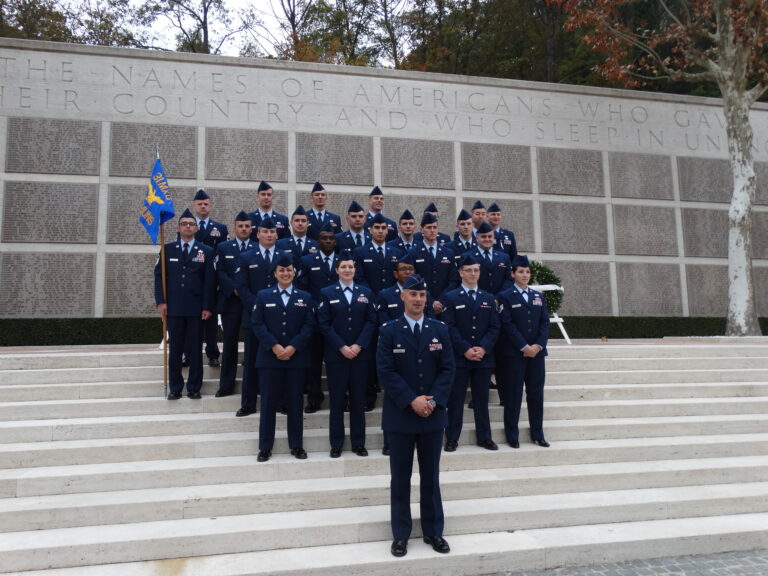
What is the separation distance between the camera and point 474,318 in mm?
6070

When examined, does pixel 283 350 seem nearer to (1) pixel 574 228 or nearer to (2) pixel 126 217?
(2) pixel 126 217

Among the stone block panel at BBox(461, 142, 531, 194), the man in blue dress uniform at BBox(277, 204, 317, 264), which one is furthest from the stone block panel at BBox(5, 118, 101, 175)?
the stone block panel at BBox(461, 142, 531, 194)

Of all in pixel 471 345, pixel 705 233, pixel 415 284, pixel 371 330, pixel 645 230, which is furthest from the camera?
pixel 705 233

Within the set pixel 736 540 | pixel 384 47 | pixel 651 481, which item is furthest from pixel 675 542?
pixel 384 47

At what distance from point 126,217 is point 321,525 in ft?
29.8

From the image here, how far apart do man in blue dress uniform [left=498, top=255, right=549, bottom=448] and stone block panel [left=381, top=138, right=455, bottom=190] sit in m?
7.09

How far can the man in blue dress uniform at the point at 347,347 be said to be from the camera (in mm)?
5534

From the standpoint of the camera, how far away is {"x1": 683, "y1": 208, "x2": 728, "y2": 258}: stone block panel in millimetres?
14273

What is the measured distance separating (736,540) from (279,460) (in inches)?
145

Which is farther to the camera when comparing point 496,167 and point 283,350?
point 496,167

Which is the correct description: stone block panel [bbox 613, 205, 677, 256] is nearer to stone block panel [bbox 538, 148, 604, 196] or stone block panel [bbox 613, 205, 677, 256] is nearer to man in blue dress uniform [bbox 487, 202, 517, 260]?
stone block panel [bbox 538, 148, 604, 196]

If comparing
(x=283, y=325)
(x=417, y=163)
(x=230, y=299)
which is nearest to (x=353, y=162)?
(x=417, y=163)

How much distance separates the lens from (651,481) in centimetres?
550

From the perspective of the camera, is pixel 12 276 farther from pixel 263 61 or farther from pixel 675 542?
pixel 675 542
